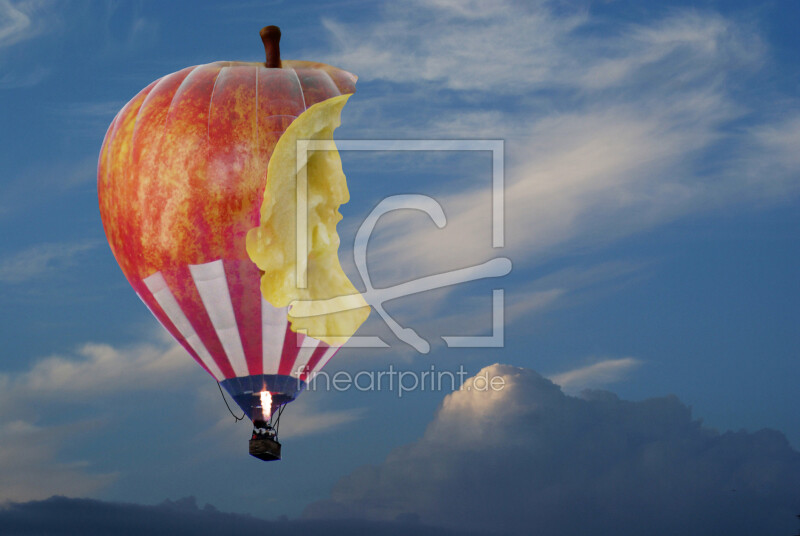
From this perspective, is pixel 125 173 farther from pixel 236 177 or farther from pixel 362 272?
pixel 362 272

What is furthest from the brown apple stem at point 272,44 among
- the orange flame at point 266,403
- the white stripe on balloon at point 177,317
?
the orange flame at point 266,403

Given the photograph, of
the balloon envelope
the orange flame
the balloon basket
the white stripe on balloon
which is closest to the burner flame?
the orange flame

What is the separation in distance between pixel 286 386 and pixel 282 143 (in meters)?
5.83

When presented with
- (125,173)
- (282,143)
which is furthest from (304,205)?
(125,173)

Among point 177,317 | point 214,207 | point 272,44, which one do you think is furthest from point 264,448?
point 272,44

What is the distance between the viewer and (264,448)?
105 ft

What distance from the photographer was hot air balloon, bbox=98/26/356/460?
1197 inches

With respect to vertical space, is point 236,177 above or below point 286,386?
above

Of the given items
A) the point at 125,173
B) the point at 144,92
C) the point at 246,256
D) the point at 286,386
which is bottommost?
the point at 286,386

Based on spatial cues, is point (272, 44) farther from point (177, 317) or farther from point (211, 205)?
point (177, 317)

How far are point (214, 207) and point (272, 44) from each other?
4.61 m

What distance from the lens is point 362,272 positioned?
33.3 metres

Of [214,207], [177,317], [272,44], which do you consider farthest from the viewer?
[272,44]

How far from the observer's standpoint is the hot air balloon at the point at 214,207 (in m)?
30.4
